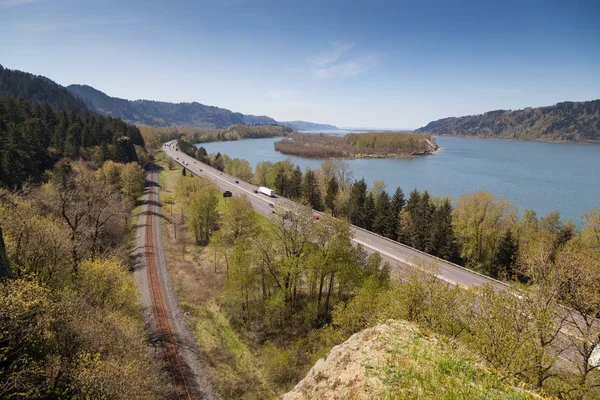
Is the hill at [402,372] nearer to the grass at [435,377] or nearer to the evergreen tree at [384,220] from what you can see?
the grass at [435,377]

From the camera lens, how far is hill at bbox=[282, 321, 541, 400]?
273 inches

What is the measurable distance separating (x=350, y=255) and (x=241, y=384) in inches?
539

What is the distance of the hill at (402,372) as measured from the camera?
6.95 m

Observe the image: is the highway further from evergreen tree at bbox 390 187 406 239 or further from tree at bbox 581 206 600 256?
tree at bbox 581 206 600 256

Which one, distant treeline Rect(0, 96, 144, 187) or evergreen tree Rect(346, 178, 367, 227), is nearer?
distant treeline Rect(0, 96, 144, 187)

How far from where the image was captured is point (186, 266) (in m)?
41.0

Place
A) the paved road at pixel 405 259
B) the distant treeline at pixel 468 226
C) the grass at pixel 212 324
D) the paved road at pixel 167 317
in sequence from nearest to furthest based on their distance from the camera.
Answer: the paved road at pixel 167 317 → the grass at pixel 212 324 → the paved road at pixel 405 259 → the distant treeline at pixel 468 226

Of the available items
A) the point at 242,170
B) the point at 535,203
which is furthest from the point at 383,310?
the point at 242,170

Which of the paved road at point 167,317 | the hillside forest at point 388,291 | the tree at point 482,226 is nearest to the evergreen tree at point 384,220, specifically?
the hillside forest at point 388,291

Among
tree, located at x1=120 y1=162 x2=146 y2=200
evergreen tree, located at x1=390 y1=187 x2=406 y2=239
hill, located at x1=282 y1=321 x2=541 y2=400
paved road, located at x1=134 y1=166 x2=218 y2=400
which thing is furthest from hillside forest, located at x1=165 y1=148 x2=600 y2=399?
tree, located at x1=120 y1=162 x2=146 y2=200

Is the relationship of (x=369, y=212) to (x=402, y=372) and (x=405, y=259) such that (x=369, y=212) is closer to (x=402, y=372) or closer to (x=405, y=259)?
(x=405, y=259)

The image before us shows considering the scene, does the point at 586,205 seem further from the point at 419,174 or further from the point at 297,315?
the point at 297,315

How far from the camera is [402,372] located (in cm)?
749

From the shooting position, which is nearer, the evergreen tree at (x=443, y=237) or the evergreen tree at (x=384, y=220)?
the evergreen tree at (x=443, y=237)
